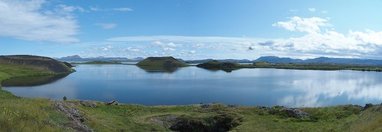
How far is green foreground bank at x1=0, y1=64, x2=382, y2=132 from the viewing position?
3189 cm

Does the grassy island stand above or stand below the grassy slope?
below

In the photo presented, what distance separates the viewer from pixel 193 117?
4612 centimetres

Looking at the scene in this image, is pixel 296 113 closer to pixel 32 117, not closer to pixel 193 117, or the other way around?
pixel 193 117

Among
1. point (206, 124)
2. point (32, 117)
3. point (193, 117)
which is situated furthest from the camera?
point (193, 117)

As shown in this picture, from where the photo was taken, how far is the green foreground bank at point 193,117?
31.9m

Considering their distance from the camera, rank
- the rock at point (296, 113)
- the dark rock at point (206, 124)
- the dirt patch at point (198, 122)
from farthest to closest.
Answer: the rock at point (296, 113), the dark rock at point (206, 124), the dirt patch at point (198, 122)

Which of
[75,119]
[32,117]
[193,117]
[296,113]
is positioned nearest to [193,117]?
[193,117]

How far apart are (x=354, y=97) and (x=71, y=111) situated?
75.0 meters

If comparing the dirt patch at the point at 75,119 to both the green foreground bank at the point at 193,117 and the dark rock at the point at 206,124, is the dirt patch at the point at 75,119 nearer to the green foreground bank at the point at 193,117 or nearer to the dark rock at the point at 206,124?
the green foreground bank at the point at 193,117

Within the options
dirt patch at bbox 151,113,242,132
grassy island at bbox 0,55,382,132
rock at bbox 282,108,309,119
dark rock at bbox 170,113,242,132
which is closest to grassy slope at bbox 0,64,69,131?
grassy island at bbox 0,55,382,132

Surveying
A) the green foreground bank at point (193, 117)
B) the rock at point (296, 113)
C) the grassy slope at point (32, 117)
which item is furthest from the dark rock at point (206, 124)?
the grassy slope at point (32, 117)

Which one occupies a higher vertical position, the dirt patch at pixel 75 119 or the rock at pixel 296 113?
the dirt patch at pixel 75 119

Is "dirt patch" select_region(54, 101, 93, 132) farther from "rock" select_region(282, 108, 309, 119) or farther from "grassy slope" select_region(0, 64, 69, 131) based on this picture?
"rock" select_region(282, 108, 309, 119)

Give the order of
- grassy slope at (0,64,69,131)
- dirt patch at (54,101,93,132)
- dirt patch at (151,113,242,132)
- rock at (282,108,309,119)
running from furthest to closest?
rock at (282,108,309,119), dirt patch at (151,113,242,132), dirt patch at (54,101,93,132), grassy slope at (0,64,69,131)
